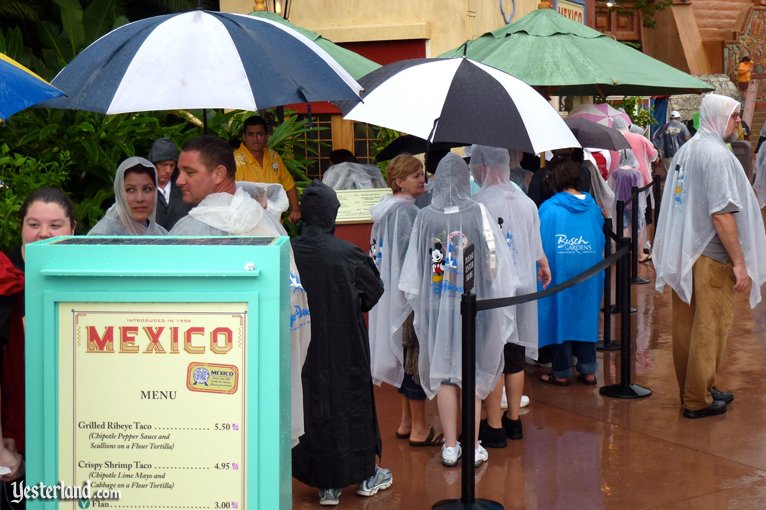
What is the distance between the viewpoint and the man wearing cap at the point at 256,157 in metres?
8.97

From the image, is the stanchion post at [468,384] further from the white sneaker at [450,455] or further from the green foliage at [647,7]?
the green foliage at [647,7]

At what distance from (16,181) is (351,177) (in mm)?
3091

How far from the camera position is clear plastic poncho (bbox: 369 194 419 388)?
6.99m

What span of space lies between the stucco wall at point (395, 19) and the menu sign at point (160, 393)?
1135 cm

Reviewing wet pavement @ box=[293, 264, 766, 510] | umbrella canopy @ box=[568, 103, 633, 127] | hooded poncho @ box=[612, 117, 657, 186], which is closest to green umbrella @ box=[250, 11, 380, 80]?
wet pavement @ box=[293, 264, 766, 510]

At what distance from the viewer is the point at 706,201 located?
24.5ft

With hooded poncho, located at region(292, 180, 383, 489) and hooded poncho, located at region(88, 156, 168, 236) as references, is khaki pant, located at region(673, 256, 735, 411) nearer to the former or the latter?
hooded poncho, located at region(292, 180, 383, 489)

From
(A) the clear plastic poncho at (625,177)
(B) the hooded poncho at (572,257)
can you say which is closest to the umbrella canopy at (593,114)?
(A) the clear plastic poncho at (625,177)

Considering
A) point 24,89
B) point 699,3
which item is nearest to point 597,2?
point 699,3

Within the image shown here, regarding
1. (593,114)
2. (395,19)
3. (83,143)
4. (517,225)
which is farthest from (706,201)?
(395,19)

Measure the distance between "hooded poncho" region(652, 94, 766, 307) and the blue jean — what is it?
123 centimetres

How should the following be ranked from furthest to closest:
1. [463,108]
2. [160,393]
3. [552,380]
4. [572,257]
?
1. [552,380]
2. [572,257]
3. [463,108]
4. [160,393]

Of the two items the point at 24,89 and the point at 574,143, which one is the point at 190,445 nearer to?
the point at 24,89

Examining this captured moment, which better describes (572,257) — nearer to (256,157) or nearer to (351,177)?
(351,177)
